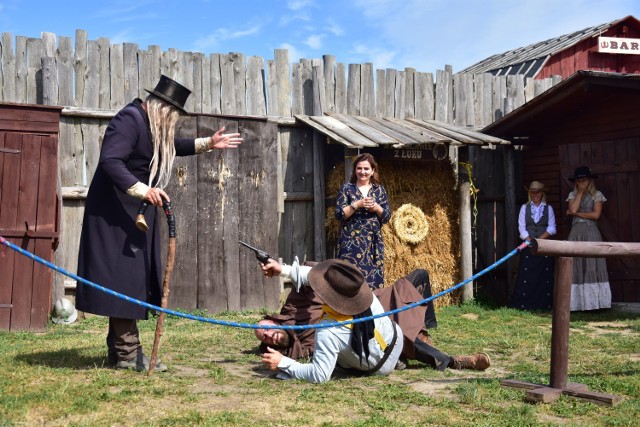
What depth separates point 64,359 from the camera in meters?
5.47

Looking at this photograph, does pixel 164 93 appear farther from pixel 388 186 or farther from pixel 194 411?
pixel 388 186

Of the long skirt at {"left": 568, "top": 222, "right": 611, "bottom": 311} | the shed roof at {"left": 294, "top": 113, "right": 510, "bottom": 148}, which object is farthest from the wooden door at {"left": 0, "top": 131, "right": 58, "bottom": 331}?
the long skirt at {"left": 568, "top": 222, "right": 611, "bottom": 311}

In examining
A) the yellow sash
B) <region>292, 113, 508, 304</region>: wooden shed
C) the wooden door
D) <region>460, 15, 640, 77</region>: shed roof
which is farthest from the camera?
<region>460, 15, 640, 77</region>: shed roof

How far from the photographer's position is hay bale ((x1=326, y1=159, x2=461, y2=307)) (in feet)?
30.3

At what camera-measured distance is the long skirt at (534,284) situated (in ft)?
31.6

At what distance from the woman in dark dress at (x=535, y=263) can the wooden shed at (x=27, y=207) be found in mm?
5998

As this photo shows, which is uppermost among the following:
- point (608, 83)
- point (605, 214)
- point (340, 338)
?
point (608, 83)

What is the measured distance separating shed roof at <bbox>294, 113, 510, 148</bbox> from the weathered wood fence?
0.92ft

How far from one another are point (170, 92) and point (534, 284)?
20.7ft

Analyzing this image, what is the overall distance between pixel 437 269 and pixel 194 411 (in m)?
6.02

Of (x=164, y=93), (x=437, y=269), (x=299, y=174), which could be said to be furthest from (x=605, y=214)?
(x=164, y=93)

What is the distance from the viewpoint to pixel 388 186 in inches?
365

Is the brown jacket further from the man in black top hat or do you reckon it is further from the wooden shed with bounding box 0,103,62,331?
the wooden shed with bounding box 0,103,62,331

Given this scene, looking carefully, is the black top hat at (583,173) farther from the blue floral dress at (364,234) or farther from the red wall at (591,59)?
the red wall at (591,59)
